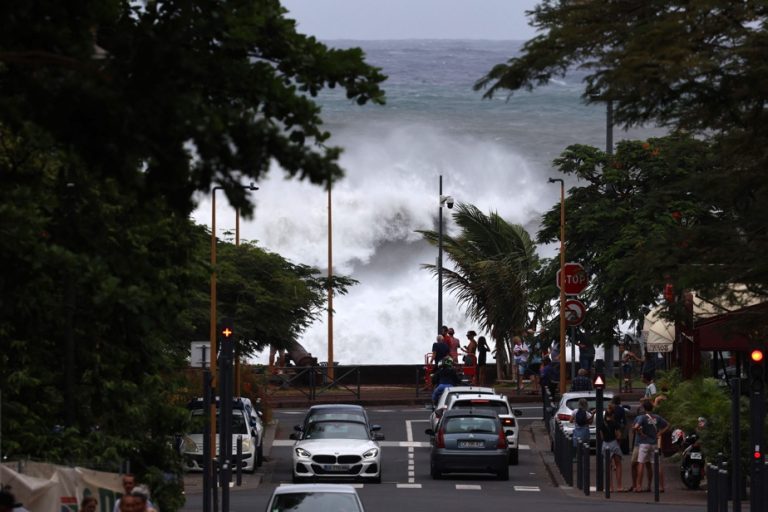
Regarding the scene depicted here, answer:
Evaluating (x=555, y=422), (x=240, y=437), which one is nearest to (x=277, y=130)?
(x=240, y=437)

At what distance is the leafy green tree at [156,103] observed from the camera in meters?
10.7

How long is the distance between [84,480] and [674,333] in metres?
29.9

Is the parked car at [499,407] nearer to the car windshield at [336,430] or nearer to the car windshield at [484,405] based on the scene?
the car windshield at [484,405]

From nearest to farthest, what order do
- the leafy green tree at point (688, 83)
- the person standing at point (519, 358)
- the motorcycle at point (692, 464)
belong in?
the leafy green tree at point (688, 83), the motorcycle at point (692, 464), the person standing at point (519, 358)

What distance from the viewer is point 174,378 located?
2381 centimetres

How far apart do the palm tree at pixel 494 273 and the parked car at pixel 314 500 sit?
3186 centimetres

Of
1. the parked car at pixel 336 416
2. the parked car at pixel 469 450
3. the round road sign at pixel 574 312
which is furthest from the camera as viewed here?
the round road sign at pixel 574 312

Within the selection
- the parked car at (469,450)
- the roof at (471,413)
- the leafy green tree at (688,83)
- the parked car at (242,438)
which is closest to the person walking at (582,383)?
the roof at (471,413)

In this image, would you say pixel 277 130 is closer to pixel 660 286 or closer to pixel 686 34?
pixel 686 34

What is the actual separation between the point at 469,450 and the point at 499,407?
4.30 meters

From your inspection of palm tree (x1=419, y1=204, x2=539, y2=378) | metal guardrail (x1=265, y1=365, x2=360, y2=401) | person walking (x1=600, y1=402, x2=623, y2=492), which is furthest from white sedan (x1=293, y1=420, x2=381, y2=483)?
palm tree (x1=419, y1=204, x2=539, y2=378)

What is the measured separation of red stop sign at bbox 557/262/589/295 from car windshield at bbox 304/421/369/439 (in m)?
13.5

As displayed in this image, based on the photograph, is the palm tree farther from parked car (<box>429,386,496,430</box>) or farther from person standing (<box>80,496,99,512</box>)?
person standing (<box>80,496,99,512</box>)

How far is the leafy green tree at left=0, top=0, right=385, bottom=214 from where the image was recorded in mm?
10719
